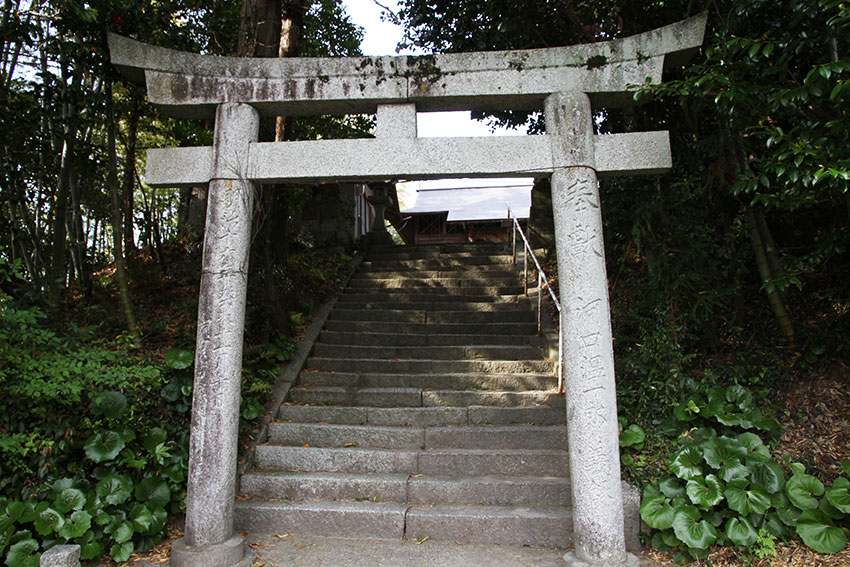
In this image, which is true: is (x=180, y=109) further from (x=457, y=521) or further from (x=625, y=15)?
(x=625, y=15)

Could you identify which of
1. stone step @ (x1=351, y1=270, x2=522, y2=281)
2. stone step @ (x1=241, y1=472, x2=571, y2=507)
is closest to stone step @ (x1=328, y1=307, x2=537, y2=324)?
stone step @ (x1=351, y1=270, x2=522, y2=281)

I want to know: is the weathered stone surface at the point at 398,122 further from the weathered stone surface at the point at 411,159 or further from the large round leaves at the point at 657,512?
the large round leaves at the point at 657,512

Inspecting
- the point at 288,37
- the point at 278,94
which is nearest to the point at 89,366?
the point at 278,94

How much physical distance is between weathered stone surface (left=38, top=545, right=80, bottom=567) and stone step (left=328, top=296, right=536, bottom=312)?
14.8 ft

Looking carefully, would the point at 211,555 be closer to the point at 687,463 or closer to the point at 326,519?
the point at 326,519

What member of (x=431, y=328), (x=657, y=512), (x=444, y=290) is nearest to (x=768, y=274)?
(x=657, y=512)

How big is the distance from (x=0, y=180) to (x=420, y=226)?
13.3 metres

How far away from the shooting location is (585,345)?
3.68 m

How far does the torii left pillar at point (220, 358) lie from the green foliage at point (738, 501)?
9.98ft

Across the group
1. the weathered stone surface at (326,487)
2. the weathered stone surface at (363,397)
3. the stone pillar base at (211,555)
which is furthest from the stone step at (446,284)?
the stone pillar base at (211,555)

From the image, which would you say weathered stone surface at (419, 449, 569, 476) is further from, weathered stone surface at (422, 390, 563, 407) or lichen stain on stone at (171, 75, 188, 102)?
lichen stain on stone at (171, 75, 188, 102)

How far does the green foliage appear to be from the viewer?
3.55 meters

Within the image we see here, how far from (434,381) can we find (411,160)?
267 cm

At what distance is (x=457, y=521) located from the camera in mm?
4043
